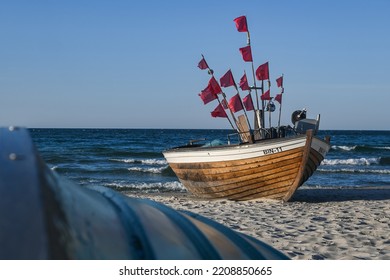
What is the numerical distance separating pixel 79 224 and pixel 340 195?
1335cm

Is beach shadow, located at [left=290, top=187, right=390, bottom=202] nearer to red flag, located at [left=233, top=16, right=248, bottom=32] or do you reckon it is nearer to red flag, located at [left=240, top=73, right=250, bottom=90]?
red flag, located at [left=240, top=73, right=250, bottom=90]

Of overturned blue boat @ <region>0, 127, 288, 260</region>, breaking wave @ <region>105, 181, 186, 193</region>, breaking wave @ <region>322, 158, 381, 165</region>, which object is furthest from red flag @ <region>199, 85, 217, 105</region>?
breaking wave @ <region>322, 158, 381, 165</region>

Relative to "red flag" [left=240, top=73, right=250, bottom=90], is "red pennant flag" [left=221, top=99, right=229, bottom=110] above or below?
below

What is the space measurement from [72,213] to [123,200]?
36cm

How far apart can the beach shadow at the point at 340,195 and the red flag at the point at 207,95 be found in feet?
9.81

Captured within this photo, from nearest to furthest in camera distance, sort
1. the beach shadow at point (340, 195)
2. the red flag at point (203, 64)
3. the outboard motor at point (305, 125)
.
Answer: the outboard motor at point (305, 125) → the red flag at point (203, 64) → the beach shadow at point (340, 195)

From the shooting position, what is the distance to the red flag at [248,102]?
11.0m

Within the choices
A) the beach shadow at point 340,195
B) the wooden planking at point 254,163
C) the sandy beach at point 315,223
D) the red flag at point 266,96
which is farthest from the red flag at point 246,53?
the beach shadow at point 340,195

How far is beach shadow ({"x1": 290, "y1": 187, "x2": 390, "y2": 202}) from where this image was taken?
1280 cm

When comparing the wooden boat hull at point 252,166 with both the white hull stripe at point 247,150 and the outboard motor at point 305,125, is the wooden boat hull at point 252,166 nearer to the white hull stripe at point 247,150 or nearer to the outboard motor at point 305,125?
the white hull stripe at point 247,150

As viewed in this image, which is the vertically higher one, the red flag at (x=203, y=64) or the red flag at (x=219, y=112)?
the red flag at (x=203, y=64)
